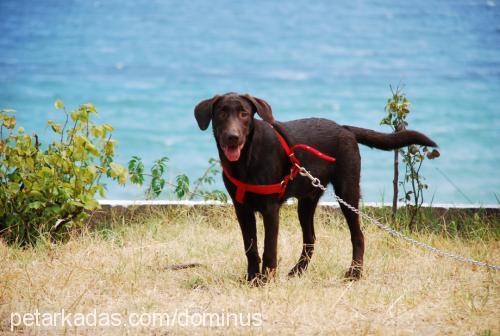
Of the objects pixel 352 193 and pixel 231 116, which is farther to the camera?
pixel 352 193

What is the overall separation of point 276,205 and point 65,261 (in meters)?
1.90

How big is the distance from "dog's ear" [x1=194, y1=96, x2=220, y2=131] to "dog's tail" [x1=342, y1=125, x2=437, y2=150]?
121 cm

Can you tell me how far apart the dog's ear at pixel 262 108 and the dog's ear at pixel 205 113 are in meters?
0.23

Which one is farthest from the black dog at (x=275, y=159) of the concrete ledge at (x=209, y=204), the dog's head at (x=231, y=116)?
the concrete ledge at (x=209, y=204)

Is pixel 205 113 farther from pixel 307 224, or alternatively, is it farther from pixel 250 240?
pixel 307 224

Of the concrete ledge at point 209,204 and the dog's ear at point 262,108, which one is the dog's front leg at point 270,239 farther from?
the concrete ledge at point 209,204

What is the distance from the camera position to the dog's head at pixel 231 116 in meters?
4.45

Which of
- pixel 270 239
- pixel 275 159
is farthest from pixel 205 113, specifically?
pixel 270 239

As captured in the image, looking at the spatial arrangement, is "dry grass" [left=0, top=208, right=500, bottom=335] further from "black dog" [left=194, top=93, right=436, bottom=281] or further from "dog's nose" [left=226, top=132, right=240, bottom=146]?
"dog's nose" [left=226, top=132, right=240, bottom=146]

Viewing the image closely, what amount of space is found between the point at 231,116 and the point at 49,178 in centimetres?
222

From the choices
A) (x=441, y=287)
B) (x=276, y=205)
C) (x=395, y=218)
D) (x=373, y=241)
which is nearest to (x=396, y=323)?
(x=441, y=287)

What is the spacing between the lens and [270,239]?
4.82 meters

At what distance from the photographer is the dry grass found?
4191 millimetres

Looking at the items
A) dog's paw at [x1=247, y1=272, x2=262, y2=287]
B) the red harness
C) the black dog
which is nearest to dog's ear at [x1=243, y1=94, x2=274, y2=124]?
the black dog
